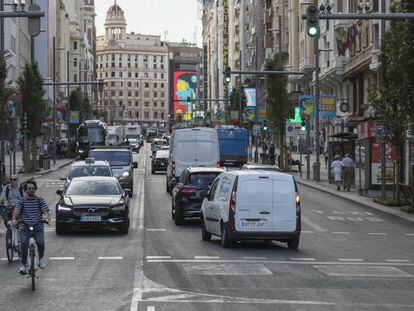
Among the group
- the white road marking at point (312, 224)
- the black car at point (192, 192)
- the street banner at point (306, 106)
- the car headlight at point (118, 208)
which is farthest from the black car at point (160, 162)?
the car headlight at point (118, 208)

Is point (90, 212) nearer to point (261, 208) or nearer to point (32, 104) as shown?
point (261, 208)

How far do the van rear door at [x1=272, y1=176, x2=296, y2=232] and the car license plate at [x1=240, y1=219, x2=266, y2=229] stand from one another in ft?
0.81

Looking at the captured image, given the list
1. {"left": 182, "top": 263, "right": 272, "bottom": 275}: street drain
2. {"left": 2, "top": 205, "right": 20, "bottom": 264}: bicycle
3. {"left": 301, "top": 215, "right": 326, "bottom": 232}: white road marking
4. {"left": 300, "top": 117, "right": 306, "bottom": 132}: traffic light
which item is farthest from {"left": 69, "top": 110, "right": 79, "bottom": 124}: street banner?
{"left": 182, "top": 263, "right": 272, "bottom": 275}: street drain

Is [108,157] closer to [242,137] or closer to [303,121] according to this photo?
[303,121]

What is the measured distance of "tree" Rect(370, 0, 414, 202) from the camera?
105 ft

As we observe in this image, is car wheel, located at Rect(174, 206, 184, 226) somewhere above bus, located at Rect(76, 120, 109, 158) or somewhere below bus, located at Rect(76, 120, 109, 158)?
below

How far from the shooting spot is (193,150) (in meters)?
41.7

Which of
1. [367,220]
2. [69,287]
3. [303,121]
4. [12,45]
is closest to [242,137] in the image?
[303,121]

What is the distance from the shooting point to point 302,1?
8994cm

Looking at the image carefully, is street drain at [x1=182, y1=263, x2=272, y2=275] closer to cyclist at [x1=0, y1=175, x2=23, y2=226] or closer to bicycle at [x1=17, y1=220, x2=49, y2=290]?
bicycle at [x1=17, y1=220, x2=49, y2=290]

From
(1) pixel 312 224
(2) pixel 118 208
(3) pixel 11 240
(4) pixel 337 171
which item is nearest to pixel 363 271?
(3) pixel 11 240

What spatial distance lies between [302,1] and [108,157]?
49.6m

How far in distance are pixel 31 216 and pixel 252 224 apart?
661 centimetres

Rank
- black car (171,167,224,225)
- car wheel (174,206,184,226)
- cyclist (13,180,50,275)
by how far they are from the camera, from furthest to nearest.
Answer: car wheel (174,206,184,226) < black car (171,167,224,225) < cyclist (13,180,50,275)
